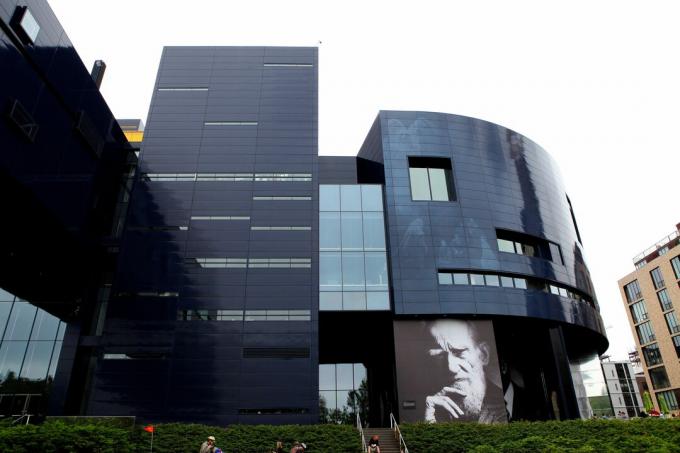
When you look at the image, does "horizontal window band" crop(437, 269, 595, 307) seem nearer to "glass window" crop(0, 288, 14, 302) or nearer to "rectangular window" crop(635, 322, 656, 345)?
"glass window" crop(0, 288, 14, 302)

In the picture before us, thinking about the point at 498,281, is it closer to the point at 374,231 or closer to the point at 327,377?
the point at 374,231

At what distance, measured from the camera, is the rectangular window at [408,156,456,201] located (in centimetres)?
4088

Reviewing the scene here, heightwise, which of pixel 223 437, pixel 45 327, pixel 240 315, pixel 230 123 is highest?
pixel 230 123

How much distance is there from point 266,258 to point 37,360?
20.2m

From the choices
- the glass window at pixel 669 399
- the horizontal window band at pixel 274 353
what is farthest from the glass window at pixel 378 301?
the glass window at pixel 669 399

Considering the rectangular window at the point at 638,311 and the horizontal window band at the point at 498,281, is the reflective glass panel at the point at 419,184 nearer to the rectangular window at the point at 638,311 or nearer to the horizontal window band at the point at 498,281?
the horizontal window band at the point at 498,281

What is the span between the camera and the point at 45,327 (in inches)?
1422

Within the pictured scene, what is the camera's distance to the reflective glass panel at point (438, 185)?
41000 mm

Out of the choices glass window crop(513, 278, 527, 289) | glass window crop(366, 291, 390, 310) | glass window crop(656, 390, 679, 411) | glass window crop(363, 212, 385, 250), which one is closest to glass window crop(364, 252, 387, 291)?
glass window crop(366, 291, 390, 310)

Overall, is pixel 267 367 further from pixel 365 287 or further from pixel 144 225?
pixel 144 225

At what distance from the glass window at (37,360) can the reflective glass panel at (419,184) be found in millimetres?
33865

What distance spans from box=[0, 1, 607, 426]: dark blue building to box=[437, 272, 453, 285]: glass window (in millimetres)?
939

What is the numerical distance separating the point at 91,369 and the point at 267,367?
1529 centimetres

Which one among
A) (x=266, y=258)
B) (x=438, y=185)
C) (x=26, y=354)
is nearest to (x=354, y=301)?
(x=266, y=258)
